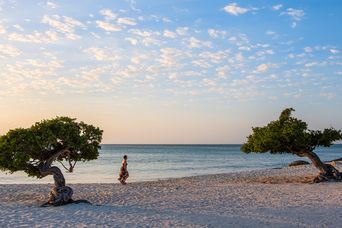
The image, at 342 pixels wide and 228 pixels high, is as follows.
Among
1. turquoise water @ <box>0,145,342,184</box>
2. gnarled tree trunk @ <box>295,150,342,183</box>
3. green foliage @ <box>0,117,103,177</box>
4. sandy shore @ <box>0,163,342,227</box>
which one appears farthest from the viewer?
turquoise water @ <box>0,145,342,184</box>

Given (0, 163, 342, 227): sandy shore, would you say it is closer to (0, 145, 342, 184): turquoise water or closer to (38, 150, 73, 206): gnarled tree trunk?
(38, 150, 73, 206): gnarled tree trunk

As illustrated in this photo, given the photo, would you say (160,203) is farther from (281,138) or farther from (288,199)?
(281,138)

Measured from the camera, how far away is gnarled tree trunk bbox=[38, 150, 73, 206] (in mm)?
19203

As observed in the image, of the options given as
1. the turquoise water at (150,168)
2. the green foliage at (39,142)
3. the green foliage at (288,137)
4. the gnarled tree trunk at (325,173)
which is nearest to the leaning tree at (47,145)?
the green foliage at (39,142)

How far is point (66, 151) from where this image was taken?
20.5m

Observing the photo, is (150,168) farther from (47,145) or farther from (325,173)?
(47,145)

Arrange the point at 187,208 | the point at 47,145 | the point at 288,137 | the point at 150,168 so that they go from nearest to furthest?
1. the point at 187,208
2. the point at 47,145
3. the point at 288,137
4. the point at 150,168

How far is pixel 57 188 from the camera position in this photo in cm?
1956

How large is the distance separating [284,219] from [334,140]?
15.4 meters

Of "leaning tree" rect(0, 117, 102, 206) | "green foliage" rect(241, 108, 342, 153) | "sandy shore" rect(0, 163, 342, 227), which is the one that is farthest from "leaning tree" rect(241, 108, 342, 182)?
"leaning tree" rect(0, 117, 102, 206)

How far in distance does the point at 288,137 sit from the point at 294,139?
60 cm

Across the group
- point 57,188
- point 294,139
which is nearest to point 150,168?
point 294,139

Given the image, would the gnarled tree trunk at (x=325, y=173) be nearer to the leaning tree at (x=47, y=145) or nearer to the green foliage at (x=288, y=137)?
the green foliage at (x=288, y=137)

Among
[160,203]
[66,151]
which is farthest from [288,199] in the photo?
[66,151]
